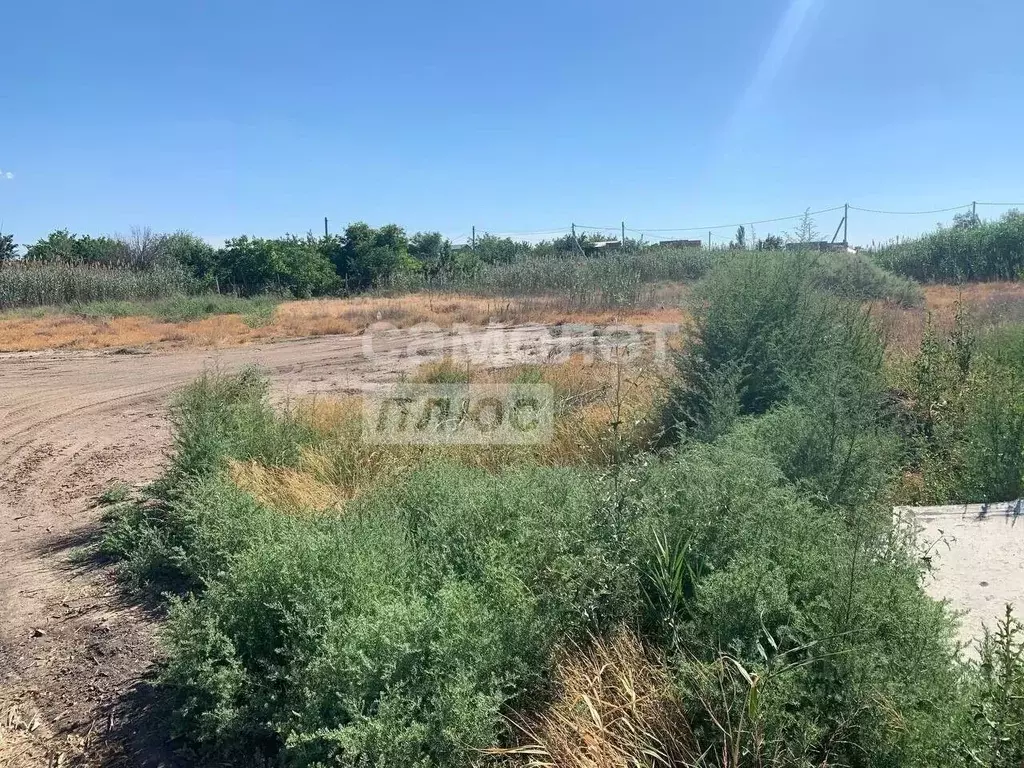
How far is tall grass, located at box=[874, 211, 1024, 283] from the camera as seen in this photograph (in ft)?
90.1

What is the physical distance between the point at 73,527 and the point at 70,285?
25.3 metres

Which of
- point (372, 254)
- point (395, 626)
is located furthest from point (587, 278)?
point (395, 626)

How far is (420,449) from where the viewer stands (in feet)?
19.1

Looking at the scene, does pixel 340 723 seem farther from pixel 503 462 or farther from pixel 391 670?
pixel 503 462

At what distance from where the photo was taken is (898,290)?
17.8 m

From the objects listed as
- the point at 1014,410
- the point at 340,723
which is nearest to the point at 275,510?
the point at 340,723

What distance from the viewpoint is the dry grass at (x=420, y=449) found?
4.79m

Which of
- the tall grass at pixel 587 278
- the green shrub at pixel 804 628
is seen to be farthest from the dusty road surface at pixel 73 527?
the tall grass at pixel 587 278

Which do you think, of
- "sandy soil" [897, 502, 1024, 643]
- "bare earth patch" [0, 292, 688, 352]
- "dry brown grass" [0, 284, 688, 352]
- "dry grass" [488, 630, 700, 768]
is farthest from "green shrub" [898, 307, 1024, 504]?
"bare earth patch" [0, 292, 688, 352]

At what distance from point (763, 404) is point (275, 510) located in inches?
156

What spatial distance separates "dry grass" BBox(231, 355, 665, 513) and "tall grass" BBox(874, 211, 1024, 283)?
25.5 metres

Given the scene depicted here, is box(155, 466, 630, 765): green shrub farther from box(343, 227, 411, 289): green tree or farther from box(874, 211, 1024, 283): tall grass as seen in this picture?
box(343, 227, 411, 289): green tree

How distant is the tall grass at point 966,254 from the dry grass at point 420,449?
25.5 metres

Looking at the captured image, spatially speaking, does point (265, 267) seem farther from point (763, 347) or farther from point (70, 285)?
point (763, 347)
